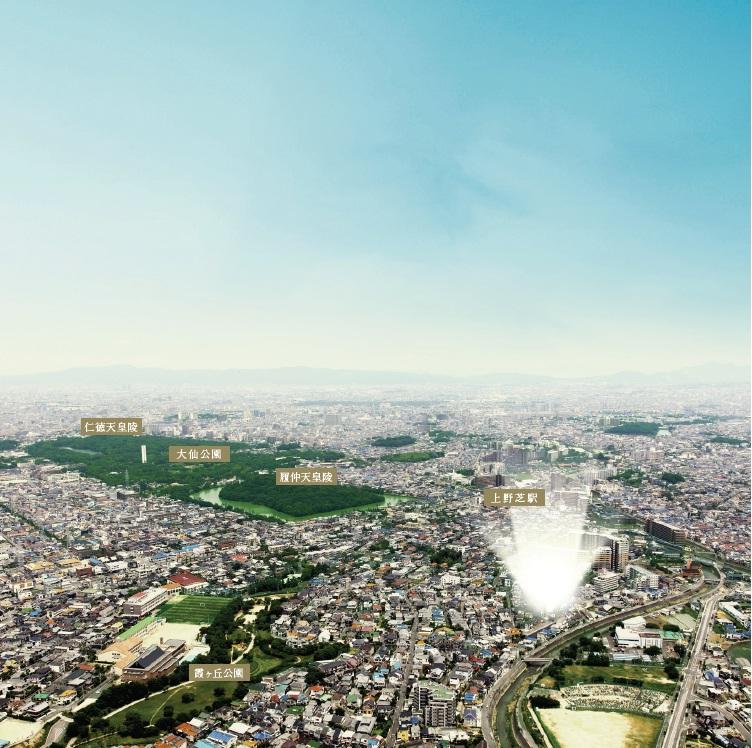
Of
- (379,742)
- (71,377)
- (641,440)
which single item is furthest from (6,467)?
(71,377)

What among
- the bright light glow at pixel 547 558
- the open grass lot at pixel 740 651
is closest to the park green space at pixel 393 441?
the bright light glow at pixel 547 558

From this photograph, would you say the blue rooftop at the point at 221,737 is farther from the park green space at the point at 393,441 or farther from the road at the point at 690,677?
the park green space at the point at 393,441

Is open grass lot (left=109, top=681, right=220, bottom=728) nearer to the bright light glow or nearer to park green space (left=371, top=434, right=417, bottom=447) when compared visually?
the bright light glow

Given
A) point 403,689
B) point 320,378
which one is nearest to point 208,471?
point 403,689

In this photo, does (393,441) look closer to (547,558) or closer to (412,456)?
(412,456)

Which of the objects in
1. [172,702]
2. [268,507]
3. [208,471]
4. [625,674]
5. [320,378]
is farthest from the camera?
[320,378]

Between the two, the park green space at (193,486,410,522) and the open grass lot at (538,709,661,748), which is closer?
the open grass lot at (538,709,661,748)

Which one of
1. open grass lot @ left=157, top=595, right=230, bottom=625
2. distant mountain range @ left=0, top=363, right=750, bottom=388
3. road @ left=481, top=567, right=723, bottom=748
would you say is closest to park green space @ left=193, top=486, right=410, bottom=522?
open grass lot @ left=157, top=595, right=230, bottom=625
